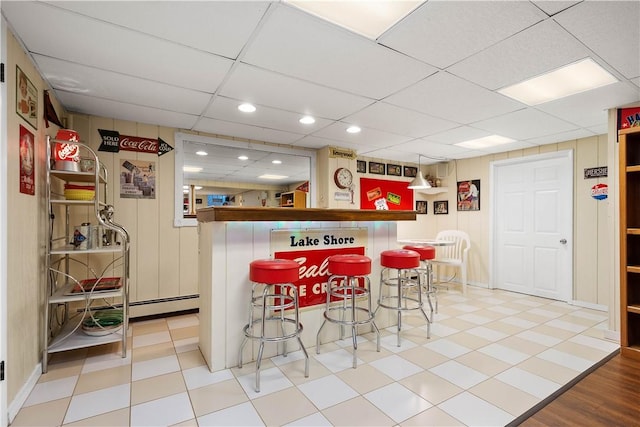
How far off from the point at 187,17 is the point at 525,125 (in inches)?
157

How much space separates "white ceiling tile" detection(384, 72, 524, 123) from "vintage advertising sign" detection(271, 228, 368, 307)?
1492mm

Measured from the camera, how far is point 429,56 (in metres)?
2.33

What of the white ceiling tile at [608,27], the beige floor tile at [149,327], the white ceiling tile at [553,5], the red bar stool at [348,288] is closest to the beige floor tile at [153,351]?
the beige floor tile at [149,327]

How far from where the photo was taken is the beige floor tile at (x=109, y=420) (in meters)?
1.88

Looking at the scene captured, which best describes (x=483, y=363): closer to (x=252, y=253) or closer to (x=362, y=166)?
(x=252, y=253)

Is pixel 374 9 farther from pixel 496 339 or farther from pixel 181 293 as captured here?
pixel 181 293

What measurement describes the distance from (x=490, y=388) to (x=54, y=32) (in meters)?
3.91

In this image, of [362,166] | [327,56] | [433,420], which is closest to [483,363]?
[433,420]

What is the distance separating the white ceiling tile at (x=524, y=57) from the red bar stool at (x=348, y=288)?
180 cm

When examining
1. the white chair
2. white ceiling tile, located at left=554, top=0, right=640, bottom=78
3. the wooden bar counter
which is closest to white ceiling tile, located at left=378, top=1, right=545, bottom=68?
white ceiling tile, located at left=554, top=0, right=640, bottom=78

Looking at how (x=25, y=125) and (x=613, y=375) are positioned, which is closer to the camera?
(x=25, y=125)

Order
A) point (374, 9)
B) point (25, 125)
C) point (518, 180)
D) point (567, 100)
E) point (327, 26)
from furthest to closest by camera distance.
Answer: point (518, 180) → point (567, 100) → point (25, 125) → point (327, 26) → point (374, 9)

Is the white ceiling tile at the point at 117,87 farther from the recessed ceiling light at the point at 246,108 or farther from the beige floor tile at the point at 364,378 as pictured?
the beige floor tile at the point at 364,378

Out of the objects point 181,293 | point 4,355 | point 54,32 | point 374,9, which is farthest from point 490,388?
point 54,32
